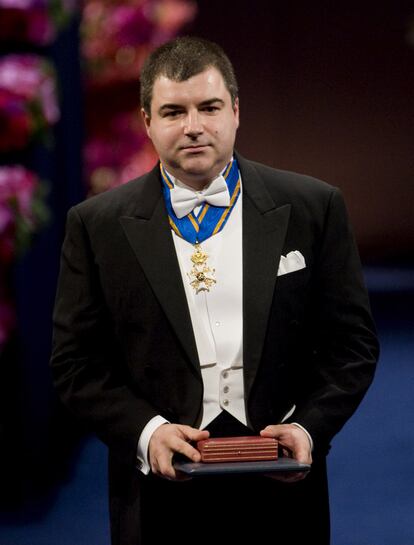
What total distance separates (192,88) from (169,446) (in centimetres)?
66

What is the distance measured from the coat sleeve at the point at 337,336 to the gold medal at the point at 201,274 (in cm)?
22

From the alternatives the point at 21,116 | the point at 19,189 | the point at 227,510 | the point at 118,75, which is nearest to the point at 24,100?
the point at 21,116

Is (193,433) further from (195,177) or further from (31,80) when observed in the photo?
(31,80)

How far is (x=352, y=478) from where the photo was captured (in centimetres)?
451

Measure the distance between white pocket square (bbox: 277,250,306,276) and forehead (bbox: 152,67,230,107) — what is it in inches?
13.0

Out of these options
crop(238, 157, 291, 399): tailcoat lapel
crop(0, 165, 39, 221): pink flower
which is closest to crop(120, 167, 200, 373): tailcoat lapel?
crop(238, 157, 291, 399): tailcoat lapel

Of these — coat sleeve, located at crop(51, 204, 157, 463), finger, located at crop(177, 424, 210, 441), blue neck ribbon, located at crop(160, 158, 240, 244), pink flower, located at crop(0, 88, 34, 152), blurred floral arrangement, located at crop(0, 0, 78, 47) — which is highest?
blurred floral arrangement, located at crop(0, 0, 78, 47)

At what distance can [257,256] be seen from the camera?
6.87 ft

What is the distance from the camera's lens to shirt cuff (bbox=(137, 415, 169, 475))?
204 centimetres

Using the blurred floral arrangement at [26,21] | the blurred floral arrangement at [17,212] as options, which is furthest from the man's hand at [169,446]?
the blurred floral arrangement at [26,21]

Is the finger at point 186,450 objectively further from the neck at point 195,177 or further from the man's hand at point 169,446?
the neck at point 195,177

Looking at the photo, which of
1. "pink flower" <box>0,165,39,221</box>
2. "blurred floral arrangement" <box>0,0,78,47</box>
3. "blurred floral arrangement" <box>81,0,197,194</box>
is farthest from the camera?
"blurred floral arrangement" <box>81,0,197,194</box>

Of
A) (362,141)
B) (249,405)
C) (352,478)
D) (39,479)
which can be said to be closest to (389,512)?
(352,478)

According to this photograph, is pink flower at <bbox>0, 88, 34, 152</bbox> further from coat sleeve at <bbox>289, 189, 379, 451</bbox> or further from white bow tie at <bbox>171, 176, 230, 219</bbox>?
coat sleeve at <bbox>289, 189, 379, 451</bbox>
